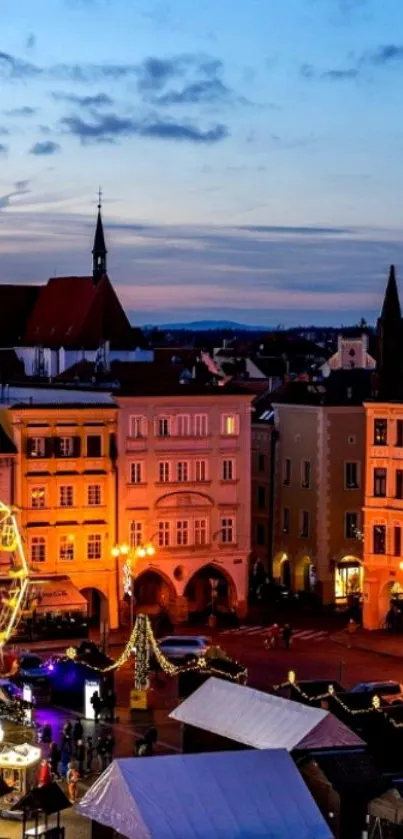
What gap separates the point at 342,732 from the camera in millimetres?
48094

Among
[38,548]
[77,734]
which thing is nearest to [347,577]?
[38,548]

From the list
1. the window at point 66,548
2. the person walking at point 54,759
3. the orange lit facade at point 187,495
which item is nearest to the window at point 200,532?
the orange lit facade at point 187,495

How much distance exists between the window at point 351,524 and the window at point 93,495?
42.2 ft

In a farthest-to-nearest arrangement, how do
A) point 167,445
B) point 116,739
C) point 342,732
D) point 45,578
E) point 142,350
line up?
point 142,350, point 167,445, point 45,578, point 116,739, point 342,732

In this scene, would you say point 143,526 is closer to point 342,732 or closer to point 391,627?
point 391,627

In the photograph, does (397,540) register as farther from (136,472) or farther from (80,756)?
(80,756)

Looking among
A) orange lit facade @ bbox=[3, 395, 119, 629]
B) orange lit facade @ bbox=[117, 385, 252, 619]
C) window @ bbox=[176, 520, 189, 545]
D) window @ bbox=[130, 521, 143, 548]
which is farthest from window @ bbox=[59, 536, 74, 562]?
window @ bbox=[176, 520, 189, 545]

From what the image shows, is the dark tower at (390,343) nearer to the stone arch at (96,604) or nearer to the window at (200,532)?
the window at (200,532)

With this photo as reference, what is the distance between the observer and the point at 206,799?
41.6m

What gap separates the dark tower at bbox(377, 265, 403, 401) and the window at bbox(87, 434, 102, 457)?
38.1 feet

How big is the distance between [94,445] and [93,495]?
6.74 ft

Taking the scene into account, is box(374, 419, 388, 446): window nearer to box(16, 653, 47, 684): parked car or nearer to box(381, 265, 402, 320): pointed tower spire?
box(381, 265, 402, 320): pointed tower spire

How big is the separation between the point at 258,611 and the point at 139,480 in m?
8.15

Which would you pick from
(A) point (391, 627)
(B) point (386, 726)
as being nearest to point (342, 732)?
(B) point (386, 726)
